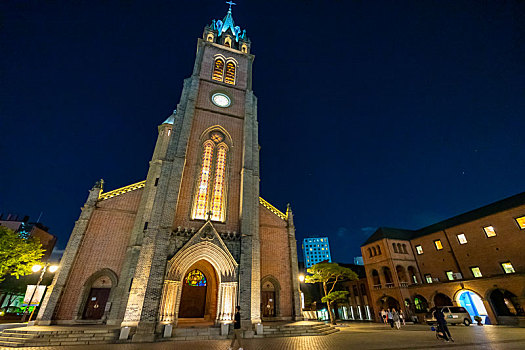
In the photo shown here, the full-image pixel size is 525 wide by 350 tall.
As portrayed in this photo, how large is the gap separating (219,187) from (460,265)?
31.5 m

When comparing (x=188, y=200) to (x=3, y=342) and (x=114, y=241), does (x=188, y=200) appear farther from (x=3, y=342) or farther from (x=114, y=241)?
(x=3, y=342)

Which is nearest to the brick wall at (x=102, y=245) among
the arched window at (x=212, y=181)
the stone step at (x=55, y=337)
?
the stone step at (x=55, y=337)

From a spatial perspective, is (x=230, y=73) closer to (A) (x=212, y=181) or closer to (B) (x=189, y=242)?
(A) (x=212, y=181)

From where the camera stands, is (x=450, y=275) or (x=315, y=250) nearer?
(x=450, y=275)

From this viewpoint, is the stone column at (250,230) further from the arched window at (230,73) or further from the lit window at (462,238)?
Answer: the lit window at (462,238)

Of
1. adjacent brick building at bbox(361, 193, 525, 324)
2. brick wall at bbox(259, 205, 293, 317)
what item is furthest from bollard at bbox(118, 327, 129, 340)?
adjacent brick building at bbox(361, 193, 525, 324)

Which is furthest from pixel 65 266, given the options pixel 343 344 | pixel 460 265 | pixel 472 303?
pixel 460 265

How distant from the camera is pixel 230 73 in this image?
27562mm

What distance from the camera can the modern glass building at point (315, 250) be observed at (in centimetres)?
13175

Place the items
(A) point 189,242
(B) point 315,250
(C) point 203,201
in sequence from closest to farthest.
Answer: (A) point 189,242
(C) point 203,201
(B) point 315,250

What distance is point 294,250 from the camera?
69.0ft

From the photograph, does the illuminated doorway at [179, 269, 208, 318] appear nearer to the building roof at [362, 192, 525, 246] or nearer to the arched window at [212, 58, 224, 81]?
the arched window at [212, 58, 224, 81]

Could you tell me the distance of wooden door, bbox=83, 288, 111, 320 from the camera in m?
16.0

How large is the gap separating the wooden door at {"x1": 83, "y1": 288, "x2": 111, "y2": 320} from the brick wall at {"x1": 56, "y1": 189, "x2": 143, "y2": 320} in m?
0.64
